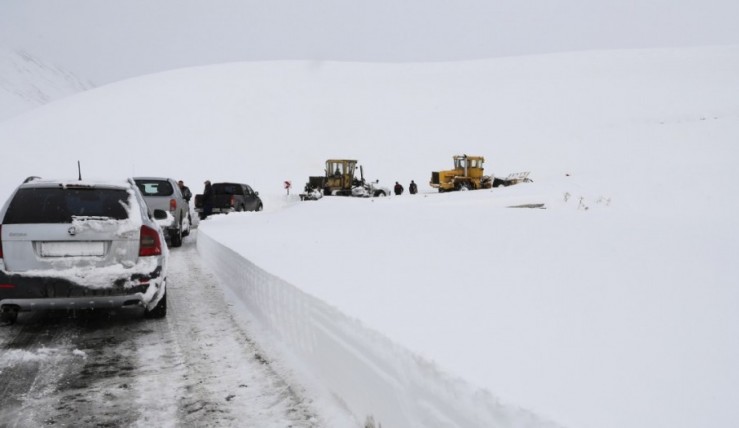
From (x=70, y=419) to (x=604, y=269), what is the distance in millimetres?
4884

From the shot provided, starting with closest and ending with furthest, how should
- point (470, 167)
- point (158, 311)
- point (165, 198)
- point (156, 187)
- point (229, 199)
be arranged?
point (158, 311) → point (165, 198) → point (156, 187) → point (229, 199) → point (470, 167)

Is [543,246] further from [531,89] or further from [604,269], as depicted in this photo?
[531,89]

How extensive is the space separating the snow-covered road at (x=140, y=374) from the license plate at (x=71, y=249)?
900 mm

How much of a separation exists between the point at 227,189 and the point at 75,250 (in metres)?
19.2

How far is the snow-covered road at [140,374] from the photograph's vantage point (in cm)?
427

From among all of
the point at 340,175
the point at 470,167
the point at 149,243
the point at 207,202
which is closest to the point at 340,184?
the point at 340,175

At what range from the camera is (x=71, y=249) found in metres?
6.33

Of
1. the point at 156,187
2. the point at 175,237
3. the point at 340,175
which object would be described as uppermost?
the point at 340,175

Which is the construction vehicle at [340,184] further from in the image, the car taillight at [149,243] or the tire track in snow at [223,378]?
the car taillight at [149,243]

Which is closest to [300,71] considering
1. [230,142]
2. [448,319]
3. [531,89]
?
[230,142]

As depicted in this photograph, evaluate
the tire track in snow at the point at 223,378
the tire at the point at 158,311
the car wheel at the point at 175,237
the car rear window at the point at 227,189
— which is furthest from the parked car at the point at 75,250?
the car rear window at the point at 227,189

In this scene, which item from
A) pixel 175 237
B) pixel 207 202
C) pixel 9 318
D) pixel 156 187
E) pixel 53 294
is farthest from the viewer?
pixel 207 202

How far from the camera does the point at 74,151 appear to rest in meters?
56.0

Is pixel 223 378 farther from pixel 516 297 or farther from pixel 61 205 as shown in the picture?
pixel 61 205
